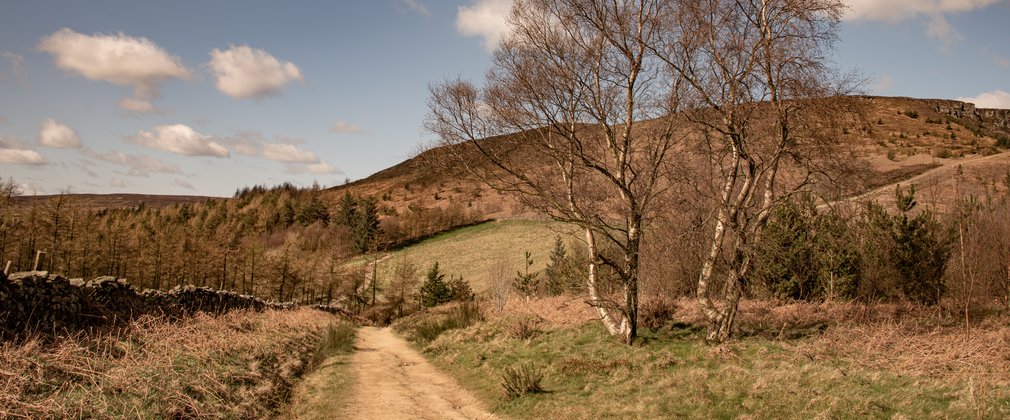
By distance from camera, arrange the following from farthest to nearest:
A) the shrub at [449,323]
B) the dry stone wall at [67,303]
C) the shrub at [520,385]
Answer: the shrub at [449,323]
the shrub at [520,385]
the dry stone wall at [67,303]

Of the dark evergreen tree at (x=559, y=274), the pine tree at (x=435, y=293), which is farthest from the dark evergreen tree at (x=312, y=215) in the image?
the dark evergreen tree at (x=559, y=274)

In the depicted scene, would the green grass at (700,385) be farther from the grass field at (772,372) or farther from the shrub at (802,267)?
the shrub at (802,267)

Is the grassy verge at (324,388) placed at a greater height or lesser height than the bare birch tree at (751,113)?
lesser

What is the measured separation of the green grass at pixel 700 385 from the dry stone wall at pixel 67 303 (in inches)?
316

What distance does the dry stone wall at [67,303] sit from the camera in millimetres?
9055

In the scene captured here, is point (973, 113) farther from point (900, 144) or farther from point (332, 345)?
point (332, 345)

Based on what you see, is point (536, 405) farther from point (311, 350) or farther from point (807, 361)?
point (311, 350)

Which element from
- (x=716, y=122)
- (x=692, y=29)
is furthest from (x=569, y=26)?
(x=716, y=122)

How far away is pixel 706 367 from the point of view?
1068 centimetres

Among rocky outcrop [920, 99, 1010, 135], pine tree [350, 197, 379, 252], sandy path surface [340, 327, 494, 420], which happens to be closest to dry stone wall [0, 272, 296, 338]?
sandy path surface [340, 327, 494, 420]

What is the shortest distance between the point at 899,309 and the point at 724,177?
7.12m

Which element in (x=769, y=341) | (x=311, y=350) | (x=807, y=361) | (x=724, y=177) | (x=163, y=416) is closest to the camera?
(x=163, y=416)

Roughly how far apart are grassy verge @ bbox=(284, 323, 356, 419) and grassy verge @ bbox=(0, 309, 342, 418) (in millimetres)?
367

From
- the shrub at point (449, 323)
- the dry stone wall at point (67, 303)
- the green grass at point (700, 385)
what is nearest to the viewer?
the green grass at point (700, 385)
